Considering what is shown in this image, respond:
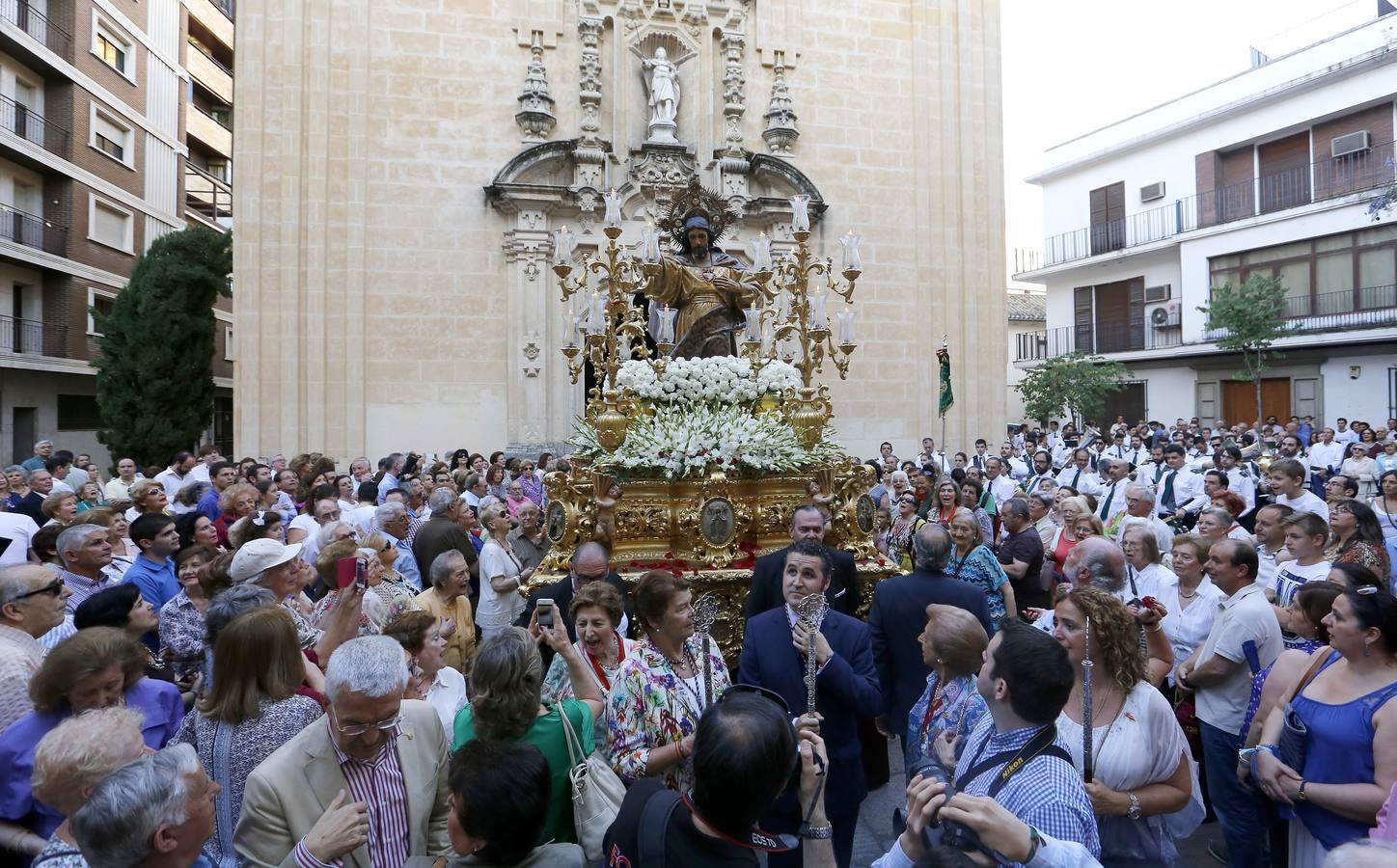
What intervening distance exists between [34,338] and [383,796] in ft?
81.4

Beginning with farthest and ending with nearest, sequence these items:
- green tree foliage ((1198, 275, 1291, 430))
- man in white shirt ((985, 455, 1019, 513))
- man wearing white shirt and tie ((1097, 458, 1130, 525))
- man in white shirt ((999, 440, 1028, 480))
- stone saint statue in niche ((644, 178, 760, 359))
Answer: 1. green tree foliage ((1198, 275, 1291, 430))
2. man in white shirt ((999, 440, 1028, 480))
3. man in white shirt ((985, 455, 1019, 513))
4. man wearing white shirt and tie ((1097, 458, 1130, 525))
5. stone saint statue in niche ((644, 178, 760, 359))

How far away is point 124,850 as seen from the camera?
6.66ft

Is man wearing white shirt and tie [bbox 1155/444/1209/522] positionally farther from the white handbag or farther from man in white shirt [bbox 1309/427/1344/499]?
the white handbag

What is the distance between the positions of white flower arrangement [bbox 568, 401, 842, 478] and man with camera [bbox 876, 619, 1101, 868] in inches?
190

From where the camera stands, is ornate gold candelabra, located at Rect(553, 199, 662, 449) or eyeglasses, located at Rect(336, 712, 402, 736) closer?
eyeglasses, located at Rect(336, 712, 402, 736)

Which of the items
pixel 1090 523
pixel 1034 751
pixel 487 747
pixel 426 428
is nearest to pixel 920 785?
pixel 1034 751

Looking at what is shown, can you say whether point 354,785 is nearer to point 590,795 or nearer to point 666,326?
point 590,795

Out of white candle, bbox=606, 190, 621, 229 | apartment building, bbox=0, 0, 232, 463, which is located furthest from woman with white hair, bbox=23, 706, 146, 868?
apartment building, bbox=0, 0, 232, 463

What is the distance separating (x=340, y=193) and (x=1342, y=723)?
15.4 metres

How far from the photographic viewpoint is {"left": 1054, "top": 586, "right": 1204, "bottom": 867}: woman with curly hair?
9.60 feet

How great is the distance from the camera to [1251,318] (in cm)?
2328

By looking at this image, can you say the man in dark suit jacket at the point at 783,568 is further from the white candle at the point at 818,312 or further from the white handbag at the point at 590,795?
the white candle at the point at 818,312

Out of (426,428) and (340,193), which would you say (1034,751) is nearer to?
(426,428)

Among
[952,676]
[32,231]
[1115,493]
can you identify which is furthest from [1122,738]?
[32,231]
